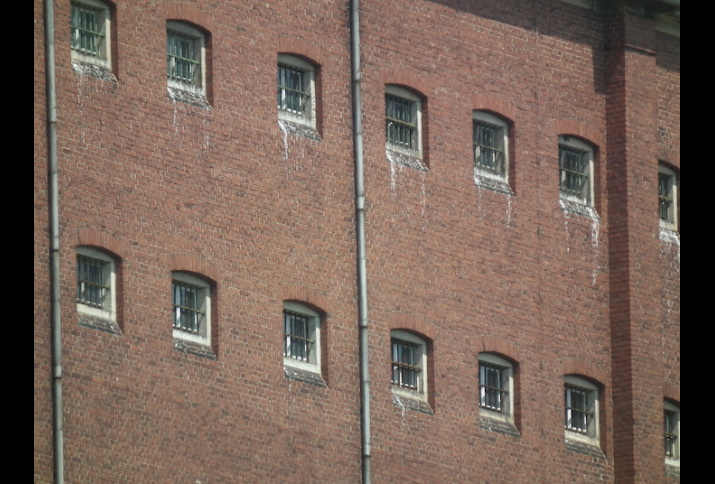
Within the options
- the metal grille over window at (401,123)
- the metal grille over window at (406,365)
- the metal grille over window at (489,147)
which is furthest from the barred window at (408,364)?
the metal grille over window at (489,147)

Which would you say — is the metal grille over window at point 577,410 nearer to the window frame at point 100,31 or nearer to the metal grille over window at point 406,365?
the metal grille over window at point 406,365

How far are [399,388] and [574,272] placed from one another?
15.5ft

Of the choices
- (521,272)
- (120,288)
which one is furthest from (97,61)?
(521,272)

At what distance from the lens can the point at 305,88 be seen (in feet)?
107

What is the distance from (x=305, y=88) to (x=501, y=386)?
598 centimetres

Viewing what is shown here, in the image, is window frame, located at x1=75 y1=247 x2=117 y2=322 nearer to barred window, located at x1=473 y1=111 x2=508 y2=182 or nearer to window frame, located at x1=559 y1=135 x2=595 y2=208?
barred window, located at x1=473 y1=111 x2=508 y2=182

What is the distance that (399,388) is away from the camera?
32.8 m

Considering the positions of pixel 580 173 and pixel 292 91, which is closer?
pixel 292 91

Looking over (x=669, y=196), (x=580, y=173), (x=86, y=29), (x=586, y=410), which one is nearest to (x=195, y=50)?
(x=86, y=29)

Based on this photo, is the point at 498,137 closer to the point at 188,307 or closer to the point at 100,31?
the point at 188,307

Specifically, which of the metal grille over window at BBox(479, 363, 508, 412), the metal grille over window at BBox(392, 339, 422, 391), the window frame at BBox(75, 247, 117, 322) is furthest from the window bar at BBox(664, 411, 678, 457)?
the window frame at BBox(75, 247, 117, 322)
